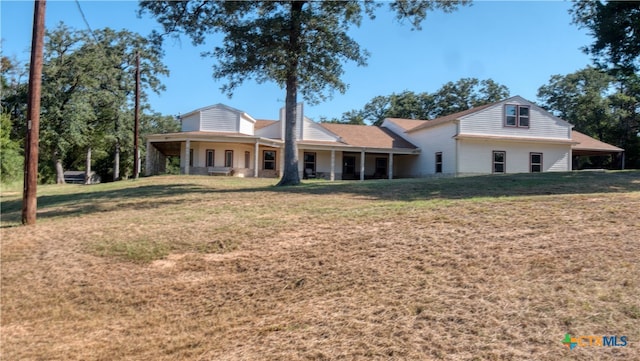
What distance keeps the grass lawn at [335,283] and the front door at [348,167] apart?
2256 cm

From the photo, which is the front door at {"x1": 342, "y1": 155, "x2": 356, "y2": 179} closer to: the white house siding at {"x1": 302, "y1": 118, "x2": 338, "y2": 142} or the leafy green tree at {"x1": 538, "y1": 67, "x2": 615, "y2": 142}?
the white house siding at {"x1": 302, "y1": 118, "x2": 338, "y2": 142}

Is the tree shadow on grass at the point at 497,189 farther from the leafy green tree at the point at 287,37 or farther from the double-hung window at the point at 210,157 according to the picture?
the double-hung window at the point at 210,157

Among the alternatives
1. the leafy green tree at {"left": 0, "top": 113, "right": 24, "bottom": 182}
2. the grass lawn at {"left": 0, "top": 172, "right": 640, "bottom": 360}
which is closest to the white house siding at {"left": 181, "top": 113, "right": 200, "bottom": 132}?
the leafy green tree at {"left": 0, "top": 113, "right": 24, "bottom": 182}

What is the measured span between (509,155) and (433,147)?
15.6ft

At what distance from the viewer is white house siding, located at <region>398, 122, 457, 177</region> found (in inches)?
1080

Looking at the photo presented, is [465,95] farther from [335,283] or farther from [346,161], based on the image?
[335,283]

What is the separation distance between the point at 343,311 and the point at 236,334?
4.08ft

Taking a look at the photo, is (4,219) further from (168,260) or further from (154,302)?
(154,302)

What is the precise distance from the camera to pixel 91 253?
824 centimetres

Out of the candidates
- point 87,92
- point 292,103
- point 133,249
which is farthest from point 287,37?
point 87,92

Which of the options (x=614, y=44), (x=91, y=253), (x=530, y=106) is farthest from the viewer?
(x=530, y=106)

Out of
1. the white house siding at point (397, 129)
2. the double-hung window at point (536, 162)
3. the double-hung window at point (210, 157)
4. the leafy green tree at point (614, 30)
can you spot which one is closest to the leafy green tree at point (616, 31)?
the leafy green tree at point (614, 30)

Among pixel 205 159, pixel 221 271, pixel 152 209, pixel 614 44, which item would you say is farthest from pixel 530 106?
pixel 221 271

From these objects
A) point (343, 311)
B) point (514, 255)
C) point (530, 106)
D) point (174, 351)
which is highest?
point (530, 106)
